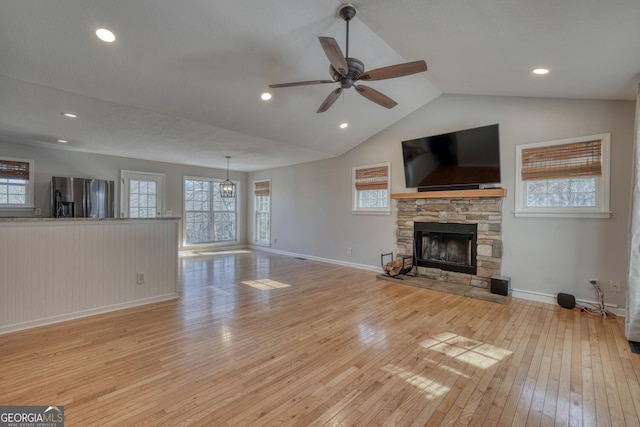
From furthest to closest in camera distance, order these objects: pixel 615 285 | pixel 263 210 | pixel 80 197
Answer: pixel 263 210, pixel 80 197, pixel 615 285

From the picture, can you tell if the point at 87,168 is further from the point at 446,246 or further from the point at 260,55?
the point at 446,246

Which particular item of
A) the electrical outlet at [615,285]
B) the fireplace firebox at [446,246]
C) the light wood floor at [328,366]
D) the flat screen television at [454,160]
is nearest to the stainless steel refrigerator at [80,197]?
the light wood floor at [328,366]

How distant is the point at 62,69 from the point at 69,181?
403cm

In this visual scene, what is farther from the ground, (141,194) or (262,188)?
(262,188)

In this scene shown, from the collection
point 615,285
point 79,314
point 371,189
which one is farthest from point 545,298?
point 79,314

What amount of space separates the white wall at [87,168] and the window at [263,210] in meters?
1.33

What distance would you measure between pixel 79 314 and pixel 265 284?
7.82ft

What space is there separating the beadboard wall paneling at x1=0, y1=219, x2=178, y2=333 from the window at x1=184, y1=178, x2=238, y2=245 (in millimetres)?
4523

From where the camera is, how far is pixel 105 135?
495cm

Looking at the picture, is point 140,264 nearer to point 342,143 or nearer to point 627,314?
point 342,143

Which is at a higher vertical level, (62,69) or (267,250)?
(62,69)

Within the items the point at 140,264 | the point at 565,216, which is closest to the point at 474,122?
the point at 565,216

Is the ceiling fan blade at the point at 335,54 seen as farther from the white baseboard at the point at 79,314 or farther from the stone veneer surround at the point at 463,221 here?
the white baseboard at the point at 79,314

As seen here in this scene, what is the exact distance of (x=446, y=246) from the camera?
4965 mm
